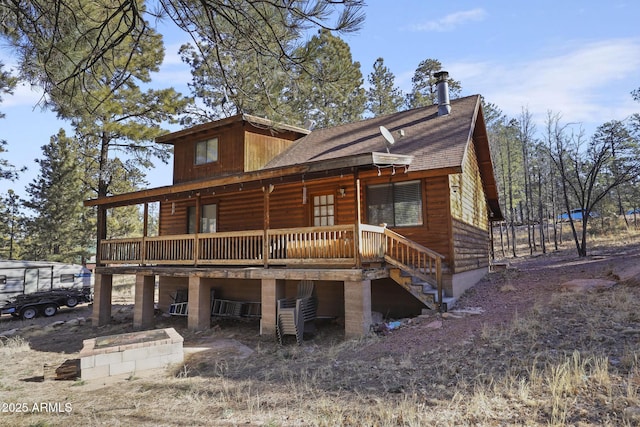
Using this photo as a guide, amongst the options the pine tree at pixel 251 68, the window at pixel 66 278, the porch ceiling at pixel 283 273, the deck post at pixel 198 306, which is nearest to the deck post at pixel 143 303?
the porch ceiling at pixel 283 273

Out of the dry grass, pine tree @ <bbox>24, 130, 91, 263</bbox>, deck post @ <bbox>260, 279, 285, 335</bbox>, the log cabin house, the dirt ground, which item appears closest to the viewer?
the dry grass

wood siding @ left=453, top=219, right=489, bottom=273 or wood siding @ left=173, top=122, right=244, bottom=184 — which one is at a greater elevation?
wood siding @ left=173, top=122, right=244, bottom=184

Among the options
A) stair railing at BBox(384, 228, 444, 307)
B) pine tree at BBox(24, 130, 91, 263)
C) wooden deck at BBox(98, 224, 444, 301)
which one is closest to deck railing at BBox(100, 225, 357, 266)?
wooden deck at BBox(98, 224, 444, 301)

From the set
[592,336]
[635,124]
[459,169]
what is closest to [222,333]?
[459,169]

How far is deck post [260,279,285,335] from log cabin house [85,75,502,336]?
26 millimetres

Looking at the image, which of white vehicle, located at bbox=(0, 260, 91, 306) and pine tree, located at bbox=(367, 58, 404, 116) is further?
pine tree, located at bbox=(367, 58, 404, 116)

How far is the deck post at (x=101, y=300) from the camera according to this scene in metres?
12.9

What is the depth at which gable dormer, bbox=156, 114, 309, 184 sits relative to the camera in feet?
45.7

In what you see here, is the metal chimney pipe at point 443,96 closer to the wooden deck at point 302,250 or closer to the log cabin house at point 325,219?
the log cabin house at point 325,219

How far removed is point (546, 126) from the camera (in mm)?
21641

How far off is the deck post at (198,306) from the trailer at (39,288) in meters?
10.4

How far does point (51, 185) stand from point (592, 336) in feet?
99.2

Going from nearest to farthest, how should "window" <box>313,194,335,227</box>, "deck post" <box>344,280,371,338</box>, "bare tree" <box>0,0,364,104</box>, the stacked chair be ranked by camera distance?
"bare tree" <box>0,0,364,104</box>
"deck post" <box>344,280,371,338</box>
the stacked chair
"window" <box>313,194,335,227</box>

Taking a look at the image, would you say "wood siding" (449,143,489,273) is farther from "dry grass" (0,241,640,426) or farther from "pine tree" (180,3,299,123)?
"pine tree" (180,3,299,123)
